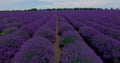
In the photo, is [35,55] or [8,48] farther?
[8,48]

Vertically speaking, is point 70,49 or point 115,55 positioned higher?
point 70,49

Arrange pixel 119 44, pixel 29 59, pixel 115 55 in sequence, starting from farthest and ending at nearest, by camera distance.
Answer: pixel 119 44 → pixel 115 55 → pixel 29 59

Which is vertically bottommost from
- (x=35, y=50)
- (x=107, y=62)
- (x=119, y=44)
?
(x=107, y=62)

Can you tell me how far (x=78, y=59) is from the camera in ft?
14.7

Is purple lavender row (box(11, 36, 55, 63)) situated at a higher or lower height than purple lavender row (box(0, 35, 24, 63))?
higher

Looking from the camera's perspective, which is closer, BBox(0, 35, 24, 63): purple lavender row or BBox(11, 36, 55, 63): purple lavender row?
BBox(11, 36, 55, 63): purple lavender row

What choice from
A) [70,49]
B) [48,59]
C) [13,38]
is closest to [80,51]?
[70,49]

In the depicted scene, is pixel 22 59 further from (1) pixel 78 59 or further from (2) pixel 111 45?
(2) pixel 111 45

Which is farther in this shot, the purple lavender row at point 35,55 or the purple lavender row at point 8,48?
the purple lavender row at point 8,48

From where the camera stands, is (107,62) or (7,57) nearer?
(7,57)

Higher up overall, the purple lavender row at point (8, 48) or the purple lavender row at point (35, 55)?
the purple lavender row at point (35, 55)

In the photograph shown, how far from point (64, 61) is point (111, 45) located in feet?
7.12

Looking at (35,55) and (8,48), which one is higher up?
(35,55)

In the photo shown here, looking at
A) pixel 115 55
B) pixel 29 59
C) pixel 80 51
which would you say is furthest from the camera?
pixel 115 55
